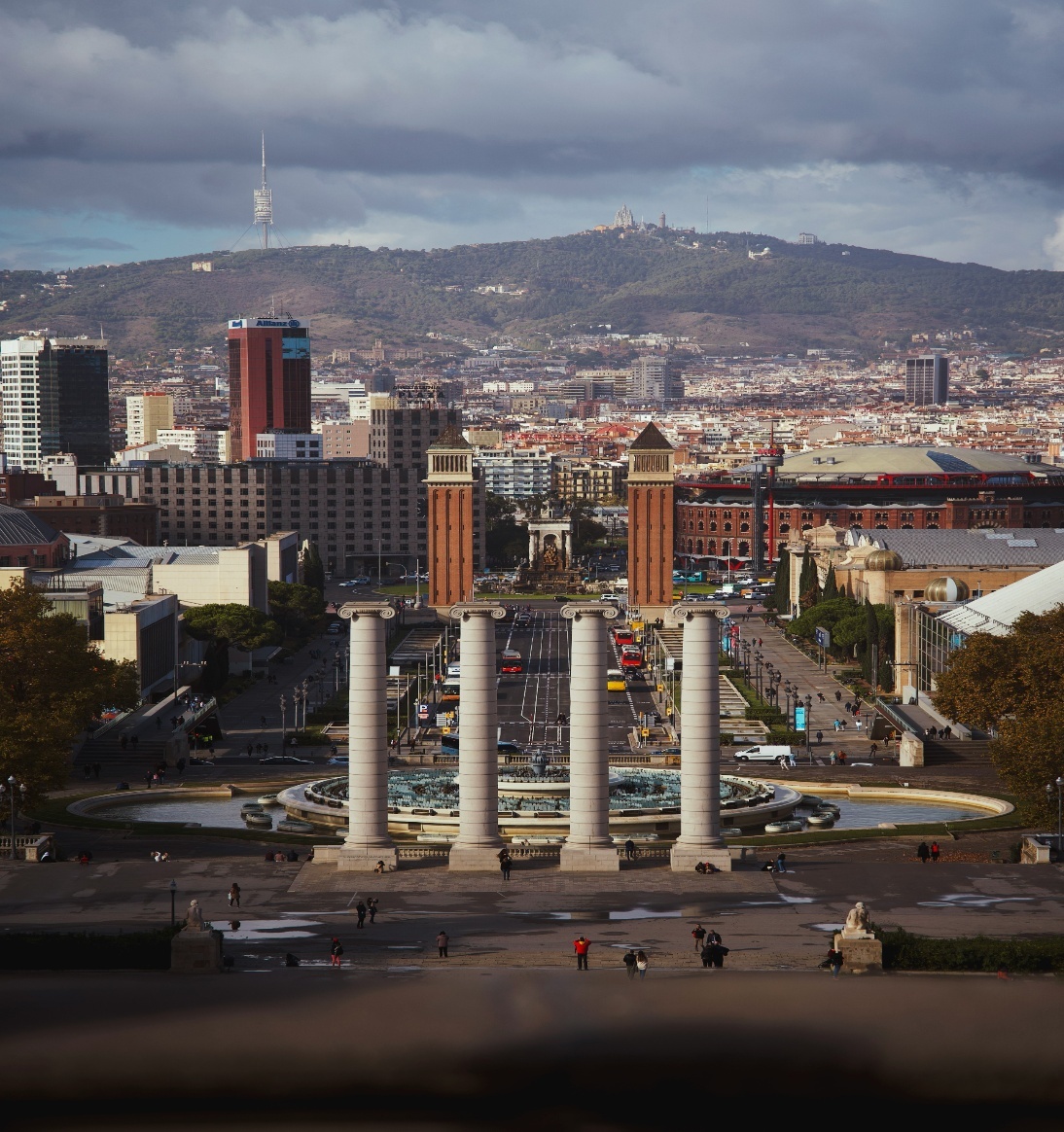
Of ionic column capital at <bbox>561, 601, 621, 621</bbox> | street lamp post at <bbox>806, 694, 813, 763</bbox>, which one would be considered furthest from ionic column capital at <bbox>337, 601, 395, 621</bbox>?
street lamp post at <bbox>806, 694, 813, 763</bbox>

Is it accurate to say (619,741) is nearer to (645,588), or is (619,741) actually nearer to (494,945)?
(494,945)

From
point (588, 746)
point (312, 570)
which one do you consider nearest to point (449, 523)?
point (312, 570)

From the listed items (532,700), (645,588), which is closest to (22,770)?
(532,700)

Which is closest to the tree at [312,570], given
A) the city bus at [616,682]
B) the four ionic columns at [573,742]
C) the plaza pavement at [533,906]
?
the city bus at [616,682]

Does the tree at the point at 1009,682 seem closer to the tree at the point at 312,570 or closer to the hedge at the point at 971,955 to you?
the hedge at the point at 971,955

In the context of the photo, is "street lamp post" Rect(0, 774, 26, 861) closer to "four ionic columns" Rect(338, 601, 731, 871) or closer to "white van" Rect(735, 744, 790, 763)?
"four ionic columns" Rect(338, 601, 731, 871)

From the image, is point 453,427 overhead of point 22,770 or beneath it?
overhead
